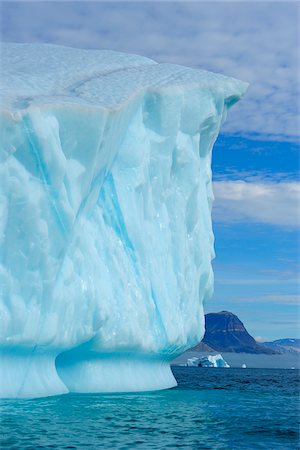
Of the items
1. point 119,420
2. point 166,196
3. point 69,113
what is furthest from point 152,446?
point 166,196

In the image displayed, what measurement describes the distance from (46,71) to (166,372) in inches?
341

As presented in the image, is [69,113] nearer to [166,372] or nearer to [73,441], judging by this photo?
[73,441]

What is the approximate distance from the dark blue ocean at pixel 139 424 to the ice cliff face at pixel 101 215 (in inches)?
27.0

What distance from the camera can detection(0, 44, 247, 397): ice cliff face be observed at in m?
12.7

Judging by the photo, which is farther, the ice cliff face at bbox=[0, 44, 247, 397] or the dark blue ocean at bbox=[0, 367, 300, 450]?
the ice cliff face at bbox=[0, 44, 247, 397]

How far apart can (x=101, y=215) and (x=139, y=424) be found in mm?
4894

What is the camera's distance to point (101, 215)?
1545cm

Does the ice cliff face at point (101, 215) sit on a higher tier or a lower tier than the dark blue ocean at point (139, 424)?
higher

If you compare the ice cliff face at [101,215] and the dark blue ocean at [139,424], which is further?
the ice cliff face at [101,215]

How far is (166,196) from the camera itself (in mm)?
17516

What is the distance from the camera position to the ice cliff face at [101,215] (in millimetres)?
12727

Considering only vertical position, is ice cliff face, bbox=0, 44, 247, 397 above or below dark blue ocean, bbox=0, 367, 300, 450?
above

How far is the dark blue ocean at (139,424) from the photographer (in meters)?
10.3

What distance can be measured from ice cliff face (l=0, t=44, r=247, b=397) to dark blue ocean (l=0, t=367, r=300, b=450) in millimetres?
687
